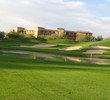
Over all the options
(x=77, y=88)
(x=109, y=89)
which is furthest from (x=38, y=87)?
(x=109, y=89)

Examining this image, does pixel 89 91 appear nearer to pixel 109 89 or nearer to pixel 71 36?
pixel 109 89

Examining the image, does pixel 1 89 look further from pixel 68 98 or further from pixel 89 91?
pixel 89 91

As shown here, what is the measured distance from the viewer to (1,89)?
7.74 metres

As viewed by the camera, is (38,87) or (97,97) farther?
(38,87)

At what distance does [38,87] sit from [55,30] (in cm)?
19169

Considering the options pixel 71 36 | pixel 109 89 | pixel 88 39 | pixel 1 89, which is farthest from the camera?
pixel 71 36

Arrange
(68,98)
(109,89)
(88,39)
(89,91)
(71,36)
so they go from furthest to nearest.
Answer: (71,36)
(88,39)
(109,89)
(89,91)
(68,98)

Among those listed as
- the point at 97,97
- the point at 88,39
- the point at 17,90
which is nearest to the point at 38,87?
the point at 17,90

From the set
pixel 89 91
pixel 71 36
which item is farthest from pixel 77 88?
pixel 71 36

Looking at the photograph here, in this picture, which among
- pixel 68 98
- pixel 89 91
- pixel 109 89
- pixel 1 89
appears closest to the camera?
pixel 68 98

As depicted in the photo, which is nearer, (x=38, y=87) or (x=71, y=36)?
(x=38, y=87)

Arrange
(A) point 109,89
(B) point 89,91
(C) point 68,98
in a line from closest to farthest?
(C) point 68,98 → (B) point 89,91 → (A) point 109,89

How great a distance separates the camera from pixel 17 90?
776 cm

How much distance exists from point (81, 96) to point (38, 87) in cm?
183
